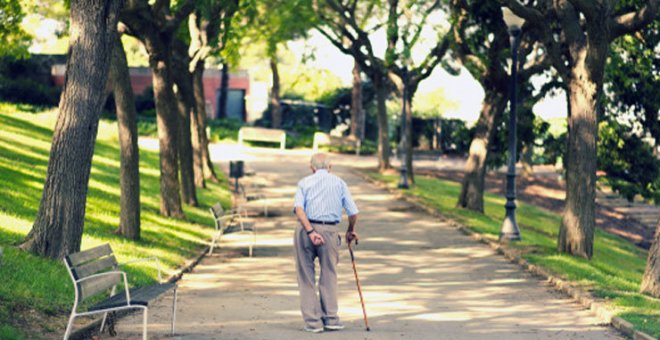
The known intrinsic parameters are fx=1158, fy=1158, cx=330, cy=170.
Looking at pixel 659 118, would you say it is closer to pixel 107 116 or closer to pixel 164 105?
pixel 164 105

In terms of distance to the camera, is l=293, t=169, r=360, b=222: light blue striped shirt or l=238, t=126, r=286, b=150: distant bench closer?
l=293, t=169, r=360, b=222: light blue striped shirt

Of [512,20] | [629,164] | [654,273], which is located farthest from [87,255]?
[629,164]

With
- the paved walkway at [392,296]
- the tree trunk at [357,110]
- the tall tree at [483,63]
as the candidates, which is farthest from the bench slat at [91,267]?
the tree trunk at [357,110]

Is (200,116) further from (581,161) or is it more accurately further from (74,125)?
(74,125)

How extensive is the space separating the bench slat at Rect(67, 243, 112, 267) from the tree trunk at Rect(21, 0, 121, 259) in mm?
3084

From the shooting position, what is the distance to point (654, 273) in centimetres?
1659

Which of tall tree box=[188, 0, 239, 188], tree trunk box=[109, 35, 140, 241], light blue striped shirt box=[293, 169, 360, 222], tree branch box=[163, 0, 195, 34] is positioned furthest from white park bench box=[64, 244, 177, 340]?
tall tree box=[188, 0, 239, 188]

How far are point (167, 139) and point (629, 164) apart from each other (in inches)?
542

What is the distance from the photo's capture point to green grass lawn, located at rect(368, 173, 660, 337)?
14.8m

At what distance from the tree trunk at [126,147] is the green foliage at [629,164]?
50.7 feet

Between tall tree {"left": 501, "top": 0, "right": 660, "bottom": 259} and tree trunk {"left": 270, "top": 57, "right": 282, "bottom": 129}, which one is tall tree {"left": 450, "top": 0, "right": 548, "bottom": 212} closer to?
tall tree {"left": 501, "top": 0, "right": 660, "bottom": 259}

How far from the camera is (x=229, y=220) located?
24.4 meters

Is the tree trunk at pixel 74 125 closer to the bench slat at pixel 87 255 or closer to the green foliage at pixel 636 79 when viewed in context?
A: the bench slat at pixel 87 255

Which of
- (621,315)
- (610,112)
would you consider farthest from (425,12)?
(621,315)
